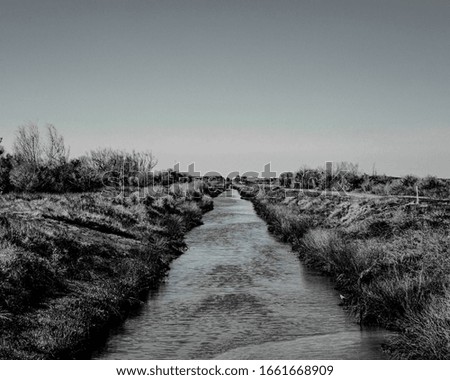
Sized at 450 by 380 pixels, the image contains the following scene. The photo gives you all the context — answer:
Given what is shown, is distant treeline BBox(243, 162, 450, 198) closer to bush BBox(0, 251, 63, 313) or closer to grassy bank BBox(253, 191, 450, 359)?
grassy bank BBox(253, 191, 450, 359)

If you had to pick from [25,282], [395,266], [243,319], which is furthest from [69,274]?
[395,266]

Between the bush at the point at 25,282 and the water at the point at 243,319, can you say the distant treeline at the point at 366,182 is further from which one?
the bush at the point at 25,282

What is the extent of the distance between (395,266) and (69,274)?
27.6 feet

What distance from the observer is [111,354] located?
9.78 m

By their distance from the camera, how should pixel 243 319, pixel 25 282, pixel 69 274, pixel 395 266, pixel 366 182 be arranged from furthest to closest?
pixel 366 182
pixel 69 274
pixel 395 266
pixel 243 319
pixel 25 282

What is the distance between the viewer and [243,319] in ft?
40.1

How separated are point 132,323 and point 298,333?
12.3 ft

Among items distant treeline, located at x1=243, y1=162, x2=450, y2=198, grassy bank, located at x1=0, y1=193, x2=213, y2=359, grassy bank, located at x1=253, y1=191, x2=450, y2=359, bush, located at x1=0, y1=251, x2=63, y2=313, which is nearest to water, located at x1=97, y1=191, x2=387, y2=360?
grassy bank, located at x1=253, y1=191, x2=450, y2=359

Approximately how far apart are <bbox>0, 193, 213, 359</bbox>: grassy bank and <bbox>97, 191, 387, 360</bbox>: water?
65cm

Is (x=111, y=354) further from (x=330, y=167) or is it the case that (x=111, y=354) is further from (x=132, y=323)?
(x=330, y=167)

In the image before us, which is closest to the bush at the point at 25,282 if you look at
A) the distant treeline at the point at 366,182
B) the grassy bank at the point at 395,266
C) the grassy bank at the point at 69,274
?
the grassy bank at the point at 69,274

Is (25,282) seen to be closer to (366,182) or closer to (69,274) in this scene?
(69,274)

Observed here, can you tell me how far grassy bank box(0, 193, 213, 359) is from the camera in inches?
374

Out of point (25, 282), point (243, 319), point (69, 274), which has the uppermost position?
point (25, 282)
